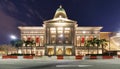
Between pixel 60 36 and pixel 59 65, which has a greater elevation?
pixel 60 36

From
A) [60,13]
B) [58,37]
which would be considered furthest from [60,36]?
[60,13]

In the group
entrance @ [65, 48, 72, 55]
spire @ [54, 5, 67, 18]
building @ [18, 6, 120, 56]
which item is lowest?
entrance @ [65, 48, 72, 55]

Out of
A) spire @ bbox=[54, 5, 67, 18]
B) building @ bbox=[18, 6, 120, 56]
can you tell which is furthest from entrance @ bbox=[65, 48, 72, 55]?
spire @ bbox=[54, 5, 67, 18]

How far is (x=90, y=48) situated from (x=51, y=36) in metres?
21.1

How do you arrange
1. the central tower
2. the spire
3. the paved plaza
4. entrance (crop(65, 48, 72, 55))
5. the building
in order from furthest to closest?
the spire, entrance (crop(65, 48, 72, 55)), the building, the central tower, the paved plaza

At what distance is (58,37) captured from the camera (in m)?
142

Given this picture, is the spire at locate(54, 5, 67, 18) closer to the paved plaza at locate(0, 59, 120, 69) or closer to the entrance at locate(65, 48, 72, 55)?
the entrance at locate(65, 48, 72, 55)

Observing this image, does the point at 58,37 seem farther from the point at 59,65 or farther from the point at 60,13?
the point at 59,65

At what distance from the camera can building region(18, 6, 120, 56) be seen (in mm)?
138250

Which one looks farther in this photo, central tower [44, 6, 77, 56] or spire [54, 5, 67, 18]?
spire [54, 5, 67, 18]

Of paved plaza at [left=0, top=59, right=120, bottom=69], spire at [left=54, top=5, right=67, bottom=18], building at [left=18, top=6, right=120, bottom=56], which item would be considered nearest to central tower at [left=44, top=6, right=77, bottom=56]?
building at [left=18, top=6, right=120, bottom=56]

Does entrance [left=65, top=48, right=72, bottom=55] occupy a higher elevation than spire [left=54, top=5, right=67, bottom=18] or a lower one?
lower

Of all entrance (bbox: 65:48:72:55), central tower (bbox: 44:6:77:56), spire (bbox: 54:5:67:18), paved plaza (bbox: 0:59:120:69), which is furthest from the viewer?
spire (bbox: 54:5:67:18)

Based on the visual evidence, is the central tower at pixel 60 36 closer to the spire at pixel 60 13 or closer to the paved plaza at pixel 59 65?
the spire at pixel 60 13
